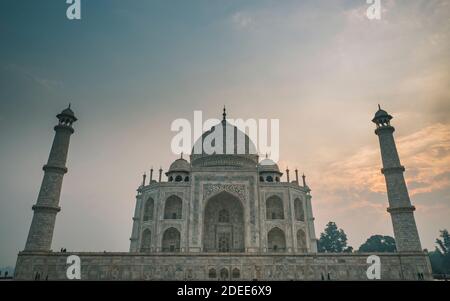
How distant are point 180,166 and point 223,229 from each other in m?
8.31

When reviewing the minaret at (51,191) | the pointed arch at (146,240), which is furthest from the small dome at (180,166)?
the minaret at (51,191)

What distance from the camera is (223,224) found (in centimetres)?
2783

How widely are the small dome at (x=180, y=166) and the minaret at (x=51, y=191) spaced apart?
10.6 meters

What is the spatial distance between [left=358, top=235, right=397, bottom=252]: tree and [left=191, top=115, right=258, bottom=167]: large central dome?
28.3 meters

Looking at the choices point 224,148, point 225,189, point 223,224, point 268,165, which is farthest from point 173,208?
point 268,165

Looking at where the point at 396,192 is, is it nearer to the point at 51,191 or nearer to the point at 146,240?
the point at 146,240

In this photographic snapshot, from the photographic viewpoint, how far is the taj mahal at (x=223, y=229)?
66.7 ft

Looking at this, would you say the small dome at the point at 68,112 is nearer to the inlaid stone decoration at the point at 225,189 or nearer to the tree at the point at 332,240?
the inlaid stone decoration at the point at 225,189

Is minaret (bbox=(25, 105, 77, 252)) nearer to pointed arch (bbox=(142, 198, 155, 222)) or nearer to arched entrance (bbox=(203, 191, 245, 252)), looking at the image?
pointed arch (bbox=(142, 198, 155, 222))

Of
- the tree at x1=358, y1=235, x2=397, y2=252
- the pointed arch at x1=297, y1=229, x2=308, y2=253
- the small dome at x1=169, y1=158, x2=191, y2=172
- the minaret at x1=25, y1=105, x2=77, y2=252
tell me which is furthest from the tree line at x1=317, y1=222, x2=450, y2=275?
the minaret at x1=25, y1=105, x2=77, y2=252
